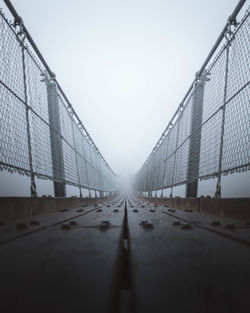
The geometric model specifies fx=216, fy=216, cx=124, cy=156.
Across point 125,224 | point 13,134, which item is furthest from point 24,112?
point 125,224

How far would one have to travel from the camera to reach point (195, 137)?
5348 mm

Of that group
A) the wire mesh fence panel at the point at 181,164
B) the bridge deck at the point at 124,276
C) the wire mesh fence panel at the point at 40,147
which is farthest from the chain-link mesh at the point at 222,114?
the wire mesh fence panel at the point at 40,147

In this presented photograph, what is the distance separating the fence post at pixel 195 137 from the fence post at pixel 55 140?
3.16 meters

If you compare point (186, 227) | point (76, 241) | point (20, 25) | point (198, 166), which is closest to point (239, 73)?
point (198, 166)

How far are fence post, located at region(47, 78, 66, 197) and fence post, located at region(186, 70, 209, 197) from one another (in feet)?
10.4

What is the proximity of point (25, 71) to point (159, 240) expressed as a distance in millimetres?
3625

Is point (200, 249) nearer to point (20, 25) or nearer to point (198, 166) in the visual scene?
point (198, 166)

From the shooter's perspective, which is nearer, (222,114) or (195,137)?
(222,114)

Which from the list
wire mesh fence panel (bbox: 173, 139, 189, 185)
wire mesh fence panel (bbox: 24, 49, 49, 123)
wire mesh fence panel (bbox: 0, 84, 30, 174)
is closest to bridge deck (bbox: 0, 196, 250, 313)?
wire mesh fence panel (bbox: 0, 84, 30, 174)

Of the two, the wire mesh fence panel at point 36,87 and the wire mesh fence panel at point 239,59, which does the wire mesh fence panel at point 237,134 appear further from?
the wire mesh fence panel at point 36,87

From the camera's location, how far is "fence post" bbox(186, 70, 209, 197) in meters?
5.01

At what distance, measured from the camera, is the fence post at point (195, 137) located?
5012 mm

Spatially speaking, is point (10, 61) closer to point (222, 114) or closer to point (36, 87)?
point (36, 87)

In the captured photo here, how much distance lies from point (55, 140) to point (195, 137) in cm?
345
